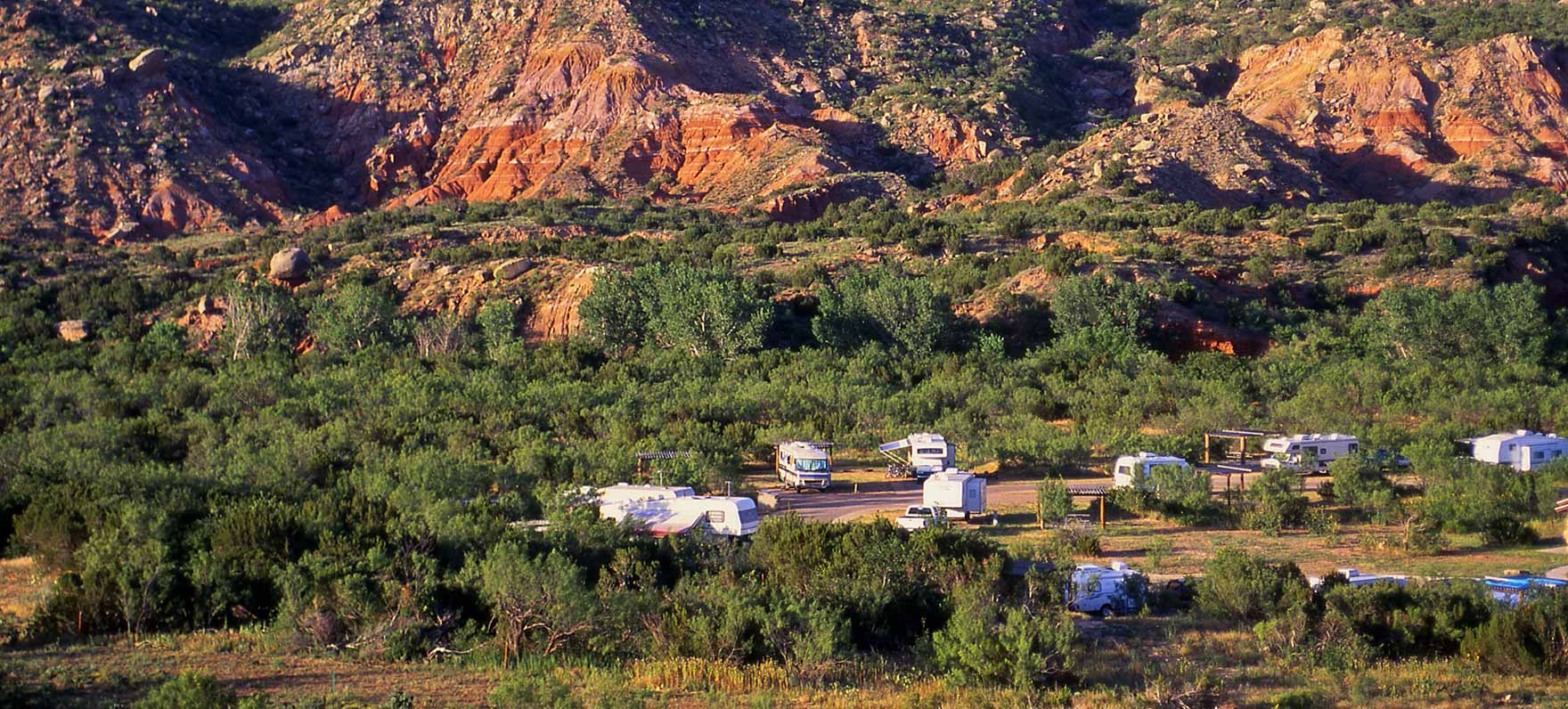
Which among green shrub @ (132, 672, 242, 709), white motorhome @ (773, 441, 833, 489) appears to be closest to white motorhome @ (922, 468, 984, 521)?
white motorhome @ (773, 441, 833, 489)

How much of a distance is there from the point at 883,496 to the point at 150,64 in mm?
59064

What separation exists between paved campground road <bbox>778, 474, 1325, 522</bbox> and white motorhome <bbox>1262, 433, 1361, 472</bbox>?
37 cm

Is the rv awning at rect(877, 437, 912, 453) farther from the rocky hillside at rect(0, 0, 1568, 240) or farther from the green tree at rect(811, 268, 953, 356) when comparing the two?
the rocky hillside at rect(0, 0, 1568, 240)

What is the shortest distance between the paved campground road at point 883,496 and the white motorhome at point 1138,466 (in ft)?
1.52

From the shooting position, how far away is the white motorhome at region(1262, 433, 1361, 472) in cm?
2695

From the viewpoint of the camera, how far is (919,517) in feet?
70.2

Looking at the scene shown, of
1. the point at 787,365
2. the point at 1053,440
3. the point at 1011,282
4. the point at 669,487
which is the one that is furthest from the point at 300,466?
the point at 1011,282

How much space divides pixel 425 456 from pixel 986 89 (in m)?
60.7

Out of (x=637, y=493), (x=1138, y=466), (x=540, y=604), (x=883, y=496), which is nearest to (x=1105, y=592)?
(x=540, y=604)

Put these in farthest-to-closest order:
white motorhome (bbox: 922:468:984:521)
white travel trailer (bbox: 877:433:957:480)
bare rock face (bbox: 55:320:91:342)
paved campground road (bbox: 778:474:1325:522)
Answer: bare rock face (bbox: 55:320:91:342)
white travel trailer (bbox: 877:433:957:480)
paved campground road (bbox: 778:474:1325:522)
white motorhome (bbox: 922:468:984:521)

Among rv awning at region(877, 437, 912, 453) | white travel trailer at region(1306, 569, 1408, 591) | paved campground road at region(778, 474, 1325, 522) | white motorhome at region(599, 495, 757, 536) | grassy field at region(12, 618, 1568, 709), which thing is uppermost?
rv awning at region(877, 437, 912, 453)

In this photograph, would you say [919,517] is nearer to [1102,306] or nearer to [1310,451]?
[1310,451]

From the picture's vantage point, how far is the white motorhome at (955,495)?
2278 cm

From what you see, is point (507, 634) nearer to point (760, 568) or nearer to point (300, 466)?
point (760, 568)
